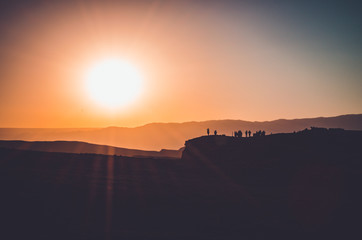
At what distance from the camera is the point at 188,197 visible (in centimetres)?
1323

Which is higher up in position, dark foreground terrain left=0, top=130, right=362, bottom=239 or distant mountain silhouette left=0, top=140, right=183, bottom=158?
distant mountain silhouette left=0, top=140, right=183, bottom=158

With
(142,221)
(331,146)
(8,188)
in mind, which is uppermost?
(331,146)

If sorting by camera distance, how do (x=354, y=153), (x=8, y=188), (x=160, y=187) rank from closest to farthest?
(x=8, y=188), (x=160, y=187), (x=354, y=153)

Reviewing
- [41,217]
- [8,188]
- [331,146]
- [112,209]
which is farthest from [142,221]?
[331,146]

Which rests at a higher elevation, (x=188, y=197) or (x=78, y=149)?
(x=78, y=149)

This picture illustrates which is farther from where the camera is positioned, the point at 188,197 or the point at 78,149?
the point at 78,149

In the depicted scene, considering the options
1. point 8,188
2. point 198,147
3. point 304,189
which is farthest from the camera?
point 198,147

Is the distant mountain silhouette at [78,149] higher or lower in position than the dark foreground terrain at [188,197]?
higher

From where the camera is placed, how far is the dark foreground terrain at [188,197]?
9297 millimetres

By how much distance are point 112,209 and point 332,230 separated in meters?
9.40

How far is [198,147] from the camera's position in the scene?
1309 inches

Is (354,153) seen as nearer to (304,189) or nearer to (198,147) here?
(304,189)

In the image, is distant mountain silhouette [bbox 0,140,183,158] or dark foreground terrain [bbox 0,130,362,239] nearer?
dark foreground terrain [bbox 0,130,362,239]

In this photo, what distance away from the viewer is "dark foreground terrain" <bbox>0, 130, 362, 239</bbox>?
30.5 ft
